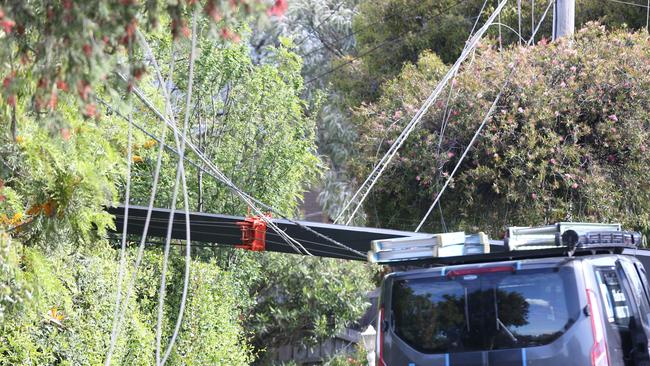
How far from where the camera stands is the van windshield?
7637 mm

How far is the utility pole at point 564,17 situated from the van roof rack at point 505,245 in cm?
738

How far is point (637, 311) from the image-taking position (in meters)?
8.26

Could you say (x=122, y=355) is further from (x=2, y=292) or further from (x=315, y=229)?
(x=2, y=292)

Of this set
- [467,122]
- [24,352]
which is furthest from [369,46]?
[24,352]

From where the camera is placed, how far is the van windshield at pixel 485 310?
7.64 m

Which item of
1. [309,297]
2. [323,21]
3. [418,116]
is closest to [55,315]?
[418,116]

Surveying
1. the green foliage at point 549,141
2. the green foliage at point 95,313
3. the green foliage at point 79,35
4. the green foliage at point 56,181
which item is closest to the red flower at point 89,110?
the green foliage at point 79,35

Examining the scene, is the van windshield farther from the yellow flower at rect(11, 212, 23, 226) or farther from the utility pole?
the utility pole

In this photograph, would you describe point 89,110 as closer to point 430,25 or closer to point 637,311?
point 637,311

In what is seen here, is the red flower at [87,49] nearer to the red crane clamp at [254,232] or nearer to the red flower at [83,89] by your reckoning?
the red flower at [83,89]

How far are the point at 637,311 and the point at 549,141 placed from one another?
5960 mm

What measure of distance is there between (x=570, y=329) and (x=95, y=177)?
3955mm

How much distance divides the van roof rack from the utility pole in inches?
290

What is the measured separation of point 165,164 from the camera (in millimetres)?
→ 13672
